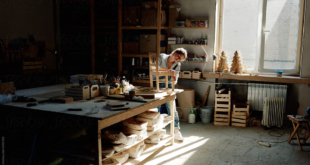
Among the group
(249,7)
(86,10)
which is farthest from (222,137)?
(86,10)

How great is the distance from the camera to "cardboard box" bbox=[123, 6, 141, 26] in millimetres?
6098

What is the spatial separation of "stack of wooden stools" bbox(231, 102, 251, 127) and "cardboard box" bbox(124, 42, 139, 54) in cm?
245

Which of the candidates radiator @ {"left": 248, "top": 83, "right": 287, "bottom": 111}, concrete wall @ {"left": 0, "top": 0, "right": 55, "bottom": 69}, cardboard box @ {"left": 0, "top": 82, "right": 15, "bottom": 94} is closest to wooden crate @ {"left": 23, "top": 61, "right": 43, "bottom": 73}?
concrete wall @ {"left": 0, "top": 0, "right": 55, "bottom": 69}

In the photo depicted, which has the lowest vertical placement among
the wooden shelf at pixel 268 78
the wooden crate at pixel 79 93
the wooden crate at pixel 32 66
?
the wooden crate at pixel 79 93

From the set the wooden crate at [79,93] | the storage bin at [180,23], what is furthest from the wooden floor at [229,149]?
the storage bin at [180,23]

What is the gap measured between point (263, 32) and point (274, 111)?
5.36ft

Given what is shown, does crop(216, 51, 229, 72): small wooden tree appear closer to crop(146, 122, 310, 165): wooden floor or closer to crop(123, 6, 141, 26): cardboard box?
crop(146, 122, 310, 165): wooden floor

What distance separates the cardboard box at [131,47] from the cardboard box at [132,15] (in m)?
0.44

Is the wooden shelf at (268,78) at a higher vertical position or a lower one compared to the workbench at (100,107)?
higher

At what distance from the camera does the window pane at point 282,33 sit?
5.55 metres

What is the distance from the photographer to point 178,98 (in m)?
5.98

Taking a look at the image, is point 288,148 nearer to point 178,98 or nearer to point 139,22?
point 178,98

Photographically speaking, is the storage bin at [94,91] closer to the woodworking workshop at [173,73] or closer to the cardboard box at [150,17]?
the woodworking workshop at [173,73]

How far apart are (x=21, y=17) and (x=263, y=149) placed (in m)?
5.59
